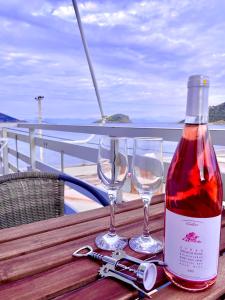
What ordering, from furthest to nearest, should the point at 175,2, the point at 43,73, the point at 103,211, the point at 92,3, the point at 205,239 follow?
the point at 43,73
the point at 92,3
the point at 175,2
the point at 103,211
the point at 205,239

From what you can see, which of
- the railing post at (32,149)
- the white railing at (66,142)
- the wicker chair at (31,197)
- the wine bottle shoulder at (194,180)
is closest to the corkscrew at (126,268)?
the wine bottle shoulder at (194,180)

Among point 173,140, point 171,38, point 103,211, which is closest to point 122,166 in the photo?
point 103,211

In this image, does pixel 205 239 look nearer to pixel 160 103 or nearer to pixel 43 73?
pixel 160 103

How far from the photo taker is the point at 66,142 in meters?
2.85

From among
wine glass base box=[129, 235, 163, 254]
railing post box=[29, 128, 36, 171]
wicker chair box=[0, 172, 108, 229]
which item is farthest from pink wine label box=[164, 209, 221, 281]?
railing post box=[29, 128, 36, 171]

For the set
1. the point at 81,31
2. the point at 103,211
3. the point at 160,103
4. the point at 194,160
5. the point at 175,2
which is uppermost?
the point at 175,2

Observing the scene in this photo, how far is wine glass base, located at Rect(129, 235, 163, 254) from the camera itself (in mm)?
629

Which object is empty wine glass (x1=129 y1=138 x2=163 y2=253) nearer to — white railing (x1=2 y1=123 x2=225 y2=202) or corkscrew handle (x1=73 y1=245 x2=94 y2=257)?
corkscrew handle (x1=73 y1=245 x2=94 y2=257)

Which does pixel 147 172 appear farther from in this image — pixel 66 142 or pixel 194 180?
pixel 66 142

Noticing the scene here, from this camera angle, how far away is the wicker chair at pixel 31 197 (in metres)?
1.25

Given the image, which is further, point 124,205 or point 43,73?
point 43,73

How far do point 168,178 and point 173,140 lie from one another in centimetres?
108

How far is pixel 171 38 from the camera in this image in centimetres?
352

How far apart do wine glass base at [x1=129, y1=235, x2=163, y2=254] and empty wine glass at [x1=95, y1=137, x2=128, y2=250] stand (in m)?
0.03
